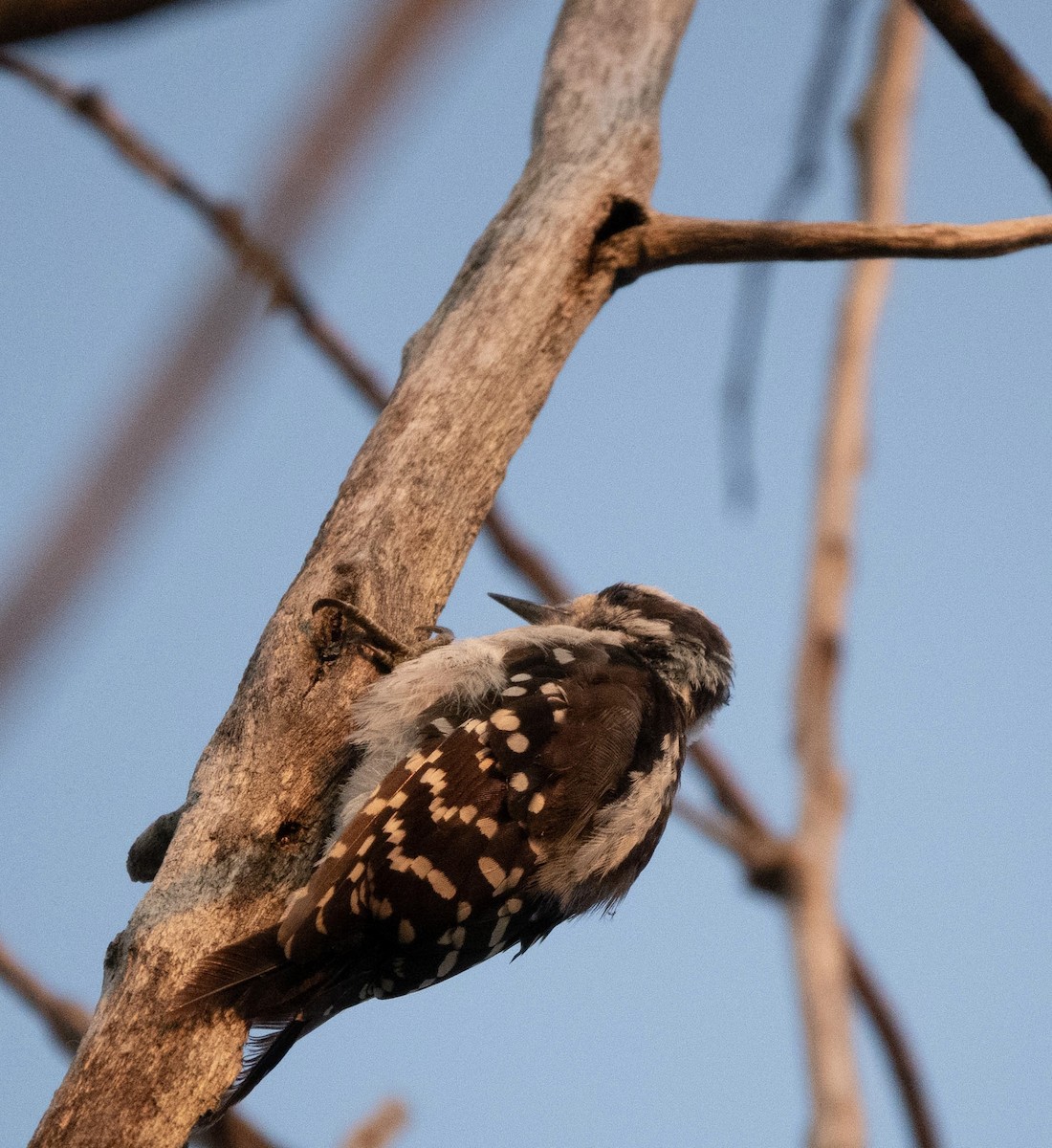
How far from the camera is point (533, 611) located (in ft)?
11.8

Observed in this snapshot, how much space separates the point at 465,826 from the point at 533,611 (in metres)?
1.16

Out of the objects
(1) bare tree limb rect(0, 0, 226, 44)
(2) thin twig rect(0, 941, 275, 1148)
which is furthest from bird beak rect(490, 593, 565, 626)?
(1) bare tree limb rect(0, 0, 226, 44)

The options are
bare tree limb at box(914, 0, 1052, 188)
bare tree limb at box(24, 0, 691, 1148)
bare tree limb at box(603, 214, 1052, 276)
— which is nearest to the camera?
bare tree limb at box(24, 0, 691, 1148)

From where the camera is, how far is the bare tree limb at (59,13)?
542 mm

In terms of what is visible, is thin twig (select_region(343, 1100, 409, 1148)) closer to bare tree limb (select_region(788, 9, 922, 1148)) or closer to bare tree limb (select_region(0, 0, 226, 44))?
bare tree limb (select_region(788, 9, 922, 1148))

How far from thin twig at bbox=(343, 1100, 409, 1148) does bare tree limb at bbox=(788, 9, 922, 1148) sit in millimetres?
1650

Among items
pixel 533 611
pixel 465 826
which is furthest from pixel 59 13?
pixel 533 611

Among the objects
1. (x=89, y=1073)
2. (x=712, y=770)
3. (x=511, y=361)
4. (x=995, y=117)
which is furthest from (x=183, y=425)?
(x=511, y=361)

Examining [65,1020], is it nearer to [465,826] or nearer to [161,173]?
[465,826]

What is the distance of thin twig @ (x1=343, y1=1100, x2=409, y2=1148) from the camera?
2422 mm

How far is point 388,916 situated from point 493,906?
23 centimetres

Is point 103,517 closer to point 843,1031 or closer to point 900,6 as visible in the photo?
point 843,1031

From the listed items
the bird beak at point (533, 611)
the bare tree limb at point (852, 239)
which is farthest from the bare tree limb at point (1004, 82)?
the bird beak at point (533, 611)

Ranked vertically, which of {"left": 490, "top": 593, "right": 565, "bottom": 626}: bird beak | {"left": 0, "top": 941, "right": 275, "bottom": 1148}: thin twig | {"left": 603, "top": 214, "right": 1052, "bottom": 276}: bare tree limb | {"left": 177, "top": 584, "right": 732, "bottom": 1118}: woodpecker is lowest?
{"left": 0, "top": 941, "right": 275, "bottom": 1148}: thin twig
